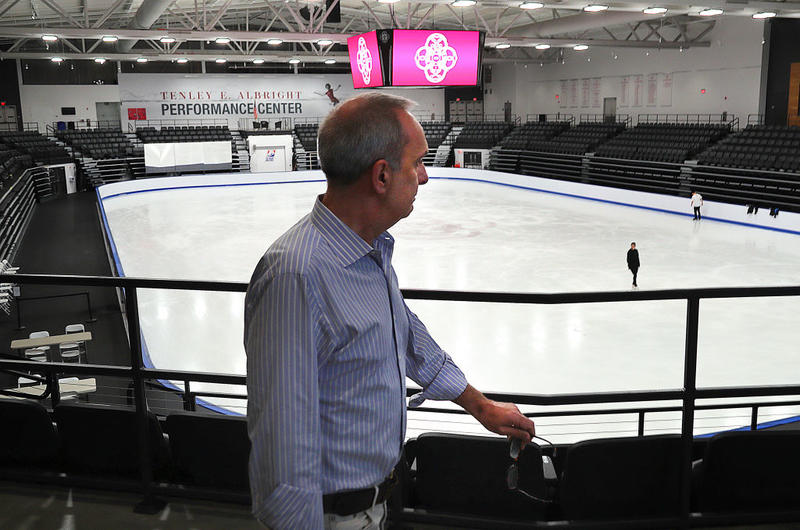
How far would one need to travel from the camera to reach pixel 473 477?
2.58 meters

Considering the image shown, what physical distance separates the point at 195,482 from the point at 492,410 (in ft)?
5.27

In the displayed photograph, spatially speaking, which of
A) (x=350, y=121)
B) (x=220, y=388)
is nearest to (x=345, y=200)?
(x=350, y=121)

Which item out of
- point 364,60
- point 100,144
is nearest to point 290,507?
point 364,60

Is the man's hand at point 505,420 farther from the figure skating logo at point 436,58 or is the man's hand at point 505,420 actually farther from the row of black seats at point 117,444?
the figure skating logo at point 436,58

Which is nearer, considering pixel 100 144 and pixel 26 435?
pixel 26 435

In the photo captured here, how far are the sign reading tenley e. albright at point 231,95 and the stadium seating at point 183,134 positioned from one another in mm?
2875

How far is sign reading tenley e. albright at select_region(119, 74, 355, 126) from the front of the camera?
3603cm

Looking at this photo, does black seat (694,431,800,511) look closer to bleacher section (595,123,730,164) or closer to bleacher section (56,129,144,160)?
bleacher section (595,123,730,164)

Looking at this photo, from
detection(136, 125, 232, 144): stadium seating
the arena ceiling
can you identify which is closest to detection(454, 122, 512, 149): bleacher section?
the arena ceiling

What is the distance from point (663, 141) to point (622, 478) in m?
23.9

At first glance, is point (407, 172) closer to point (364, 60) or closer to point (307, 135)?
point (364, 60)

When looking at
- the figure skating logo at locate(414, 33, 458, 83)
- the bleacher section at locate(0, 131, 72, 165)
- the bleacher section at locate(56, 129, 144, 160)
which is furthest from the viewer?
the bleacher section at locate(56, 129, 144, 160)

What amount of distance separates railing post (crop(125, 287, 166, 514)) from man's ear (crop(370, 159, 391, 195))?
1.69 metres

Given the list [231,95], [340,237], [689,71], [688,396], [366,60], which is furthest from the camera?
[231,95]
